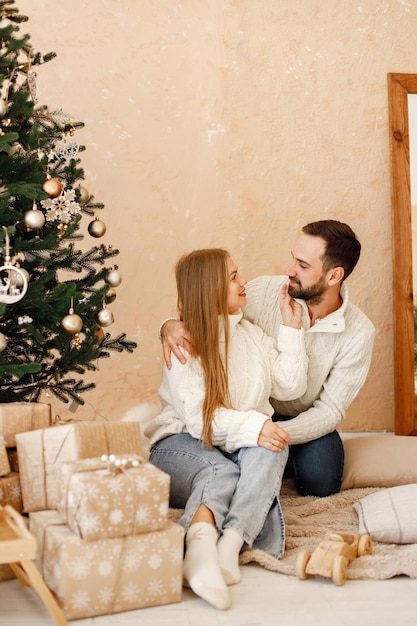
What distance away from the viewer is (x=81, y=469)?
193 cm

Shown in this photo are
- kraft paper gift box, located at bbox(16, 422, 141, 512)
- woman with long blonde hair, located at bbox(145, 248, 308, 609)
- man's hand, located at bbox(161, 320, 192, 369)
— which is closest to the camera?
kraft paper gift box, located at bbox(16, 422, 141, 512)

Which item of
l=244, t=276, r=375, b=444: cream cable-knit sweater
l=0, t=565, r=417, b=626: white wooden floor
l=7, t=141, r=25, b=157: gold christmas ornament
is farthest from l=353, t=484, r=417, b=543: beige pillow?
l=7, t=141, r=25, b=157: gold christmas ornament

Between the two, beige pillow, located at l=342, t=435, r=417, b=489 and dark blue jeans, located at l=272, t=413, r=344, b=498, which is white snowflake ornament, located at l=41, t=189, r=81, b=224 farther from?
beige pillow, located at l=342, t=435, r=417, b=489

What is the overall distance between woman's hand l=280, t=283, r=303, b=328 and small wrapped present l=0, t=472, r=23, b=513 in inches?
40.3

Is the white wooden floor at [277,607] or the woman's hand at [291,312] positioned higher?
the woman's hand at [291,312]

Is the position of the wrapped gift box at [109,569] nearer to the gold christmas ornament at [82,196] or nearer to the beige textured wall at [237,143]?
the gold christmas ornament at [82,196]

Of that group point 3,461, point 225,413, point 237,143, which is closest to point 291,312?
point 225,413

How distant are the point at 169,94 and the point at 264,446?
2209 mm

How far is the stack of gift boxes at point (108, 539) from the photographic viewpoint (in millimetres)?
1821

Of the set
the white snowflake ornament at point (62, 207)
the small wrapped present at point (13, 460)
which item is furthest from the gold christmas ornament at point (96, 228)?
the small wrapped present at point (13, 460)

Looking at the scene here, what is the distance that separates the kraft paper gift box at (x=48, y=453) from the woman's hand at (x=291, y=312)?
0.84 metres

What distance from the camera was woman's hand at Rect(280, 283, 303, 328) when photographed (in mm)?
2689

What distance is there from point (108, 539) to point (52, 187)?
1.14 metres

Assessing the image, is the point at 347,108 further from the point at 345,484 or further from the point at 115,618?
the point at 115,618
